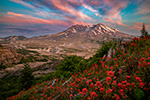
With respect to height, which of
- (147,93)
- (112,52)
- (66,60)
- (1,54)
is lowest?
(1,54)

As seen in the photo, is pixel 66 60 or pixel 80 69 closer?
pixel 80 69

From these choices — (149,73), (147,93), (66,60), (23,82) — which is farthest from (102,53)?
(23,82)

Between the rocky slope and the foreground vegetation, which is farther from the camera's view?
the rocky slope

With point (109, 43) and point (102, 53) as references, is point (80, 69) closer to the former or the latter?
point (102, 53)

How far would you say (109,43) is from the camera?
847 cm

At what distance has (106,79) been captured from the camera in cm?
255

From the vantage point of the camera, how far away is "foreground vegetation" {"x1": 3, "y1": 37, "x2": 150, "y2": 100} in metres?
2.46

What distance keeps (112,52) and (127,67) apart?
271 cm

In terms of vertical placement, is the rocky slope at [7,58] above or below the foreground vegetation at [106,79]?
below

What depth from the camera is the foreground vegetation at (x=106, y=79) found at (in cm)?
246

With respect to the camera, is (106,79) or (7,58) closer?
(106,79)

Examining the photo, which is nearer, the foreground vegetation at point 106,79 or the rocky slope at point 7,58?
the foreground vegetation at point 106,79

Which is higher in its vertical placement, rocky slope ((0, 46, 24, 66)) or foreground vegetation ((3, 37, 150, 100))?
foreground vegetation ((3, 37, 150, 100))

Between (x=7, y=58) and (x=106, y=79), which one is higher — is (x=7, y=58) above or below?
below
